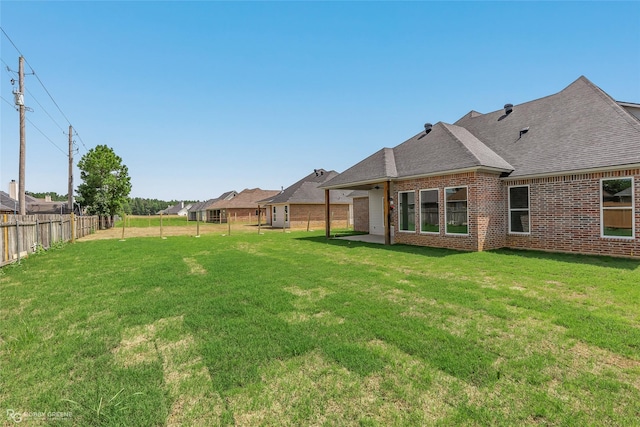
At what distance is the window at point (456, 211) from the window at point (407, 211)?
1608mm

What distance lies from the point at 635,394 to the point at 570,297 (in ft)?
10.7

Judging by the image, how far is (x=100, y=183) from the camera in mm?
35406

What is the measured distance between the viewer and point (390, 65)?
1455 centimetres

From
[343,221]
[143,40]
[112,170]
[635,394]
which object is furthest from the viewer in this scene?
[112,170]

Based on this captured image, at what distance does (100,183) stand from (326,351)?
41.9 metres

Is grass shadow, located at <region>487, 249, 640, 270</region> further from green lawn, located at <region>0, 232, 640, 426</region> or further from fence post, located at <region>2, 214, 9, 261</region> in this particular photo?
fence post, located at <region>2, 214, 9, 261</region>

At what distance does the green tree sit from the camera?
114 feet

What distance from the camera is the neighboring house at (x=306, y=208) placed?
100 ft

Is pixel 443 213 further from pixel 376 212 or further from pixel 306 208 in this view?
pixel 306 208

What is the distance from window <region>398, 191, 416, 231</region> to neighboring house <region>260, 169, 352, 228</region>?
640 inches

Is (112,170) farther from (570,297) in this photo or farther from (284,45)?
(570,297)

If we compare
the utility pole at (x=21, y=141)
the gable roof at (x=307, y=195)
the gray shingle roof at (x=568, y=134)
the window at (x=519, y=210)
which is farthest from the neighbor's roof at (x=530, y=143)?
the utility pole at (x=21, y=141)

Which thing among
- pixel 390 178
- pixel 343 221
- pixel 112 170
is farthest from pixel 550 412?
pixel 112 170

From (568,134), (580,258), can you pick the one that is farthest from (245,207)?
(580,258)
